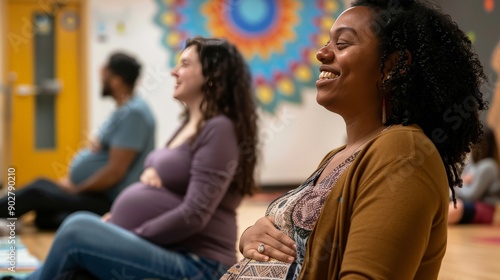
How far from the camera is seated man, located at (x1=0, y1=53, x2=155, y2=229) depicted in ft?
13.0

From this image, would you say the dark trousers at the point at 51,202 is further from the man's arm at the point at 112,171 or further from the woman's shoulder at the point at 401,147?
the woman's shoulder at the point at 401,147

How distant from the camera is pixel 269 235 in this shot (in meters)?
1.21

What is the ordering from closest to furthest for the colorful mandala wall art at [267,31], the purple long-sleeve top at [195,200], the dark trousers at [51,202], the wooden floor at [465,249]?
the purple long-sleeve top at [195,200], the wooden floor at [465,249], the dark trousers at [51,202], the colorful mandala wall art at [267,31]

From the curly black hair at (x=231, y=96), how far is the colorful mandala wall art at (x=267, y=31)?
16.9 ft

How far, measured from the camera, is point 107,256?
6.27 feet

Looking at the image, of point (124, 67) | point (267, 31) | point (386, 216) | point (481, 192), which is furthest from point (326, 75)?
point (267, 31)

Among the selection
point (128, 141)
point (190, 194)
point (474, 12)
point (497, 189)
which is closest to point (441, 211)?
point (190, 194)

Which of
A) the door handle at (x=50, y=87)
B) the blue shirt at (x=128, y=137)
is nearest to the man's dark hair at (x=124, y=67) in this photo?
the blue shirt at (x=128, y=137)

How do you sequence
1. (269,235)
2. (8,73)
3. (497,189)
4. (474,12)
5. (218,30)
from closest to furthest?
(269,235) → (497,189) → (474,12) → (8,73) → (218,30)

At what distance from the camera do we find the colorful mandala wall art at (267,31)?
23.8 feet

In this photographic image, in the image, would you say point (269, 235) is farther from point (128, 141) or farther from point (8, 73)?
point (8, 73)

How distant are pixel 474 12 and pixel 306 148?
2.50 metres

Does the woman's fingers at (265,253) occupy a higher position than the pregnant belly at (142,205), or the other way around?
the woman's fingers at (265,253)

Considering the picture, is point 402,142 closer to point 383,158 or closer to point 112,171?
point 383,158
